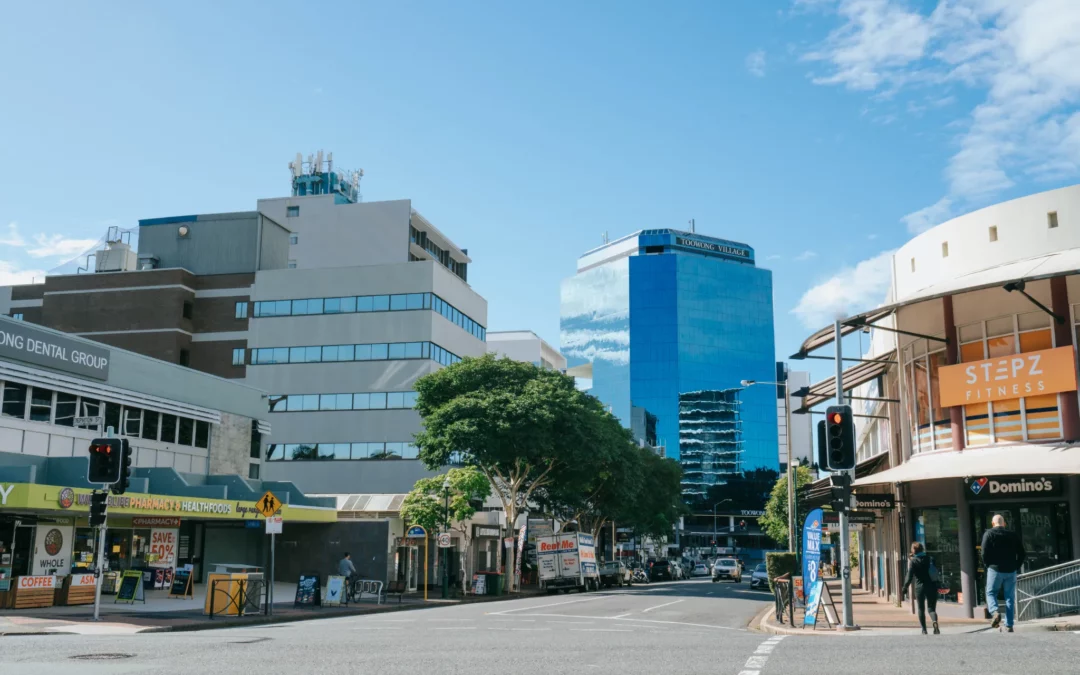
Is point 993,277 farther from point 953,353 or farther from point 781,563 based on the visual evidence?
point 781,563

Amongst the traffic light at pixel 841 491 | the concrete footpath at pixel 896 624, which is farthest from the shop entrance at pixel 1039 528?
the traffic light at pixel 841 491

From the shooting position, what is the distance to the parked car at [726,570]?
68.7 meters

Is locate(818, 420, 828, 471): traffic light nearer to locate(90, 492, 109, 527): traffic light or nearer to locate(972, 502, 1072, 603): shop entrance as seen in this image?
locate(972, 502, 1072, 603): shop entrance

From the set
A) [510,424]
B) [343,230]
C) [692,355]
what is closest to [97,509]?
[510,424]

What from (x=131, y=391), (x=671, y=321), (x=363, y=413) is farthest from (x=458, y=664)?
(x=671, y=321)

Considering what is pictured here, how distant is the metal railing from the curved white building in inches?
119

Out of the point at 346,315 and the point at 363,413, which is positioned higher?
the point at 346,315

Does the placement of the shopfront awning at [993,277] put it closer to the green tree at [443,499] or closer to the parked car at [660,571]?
the green tree at [443,499]

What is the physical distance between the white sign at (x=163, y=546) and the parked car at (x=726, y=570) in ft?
135

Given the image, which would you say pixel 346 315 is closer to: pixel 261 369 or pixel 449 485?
pixel 261 369

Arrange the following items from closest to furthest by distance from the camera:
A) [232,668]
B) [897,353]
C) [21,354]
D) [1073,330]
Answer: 1. [232,668]
2. [1073,330]
3. [897,353]
4. [21,354]

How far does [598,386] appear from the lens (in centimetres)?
17950

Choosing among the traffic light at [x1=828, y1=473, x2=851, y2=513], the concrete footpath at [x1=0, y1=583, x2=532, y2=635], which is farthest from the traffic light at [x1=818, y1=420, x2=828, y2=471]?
the concrete footpath at [x1=0, y1=583, x2=532, y2=635]

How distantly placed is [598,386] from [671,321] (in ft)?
59.9
